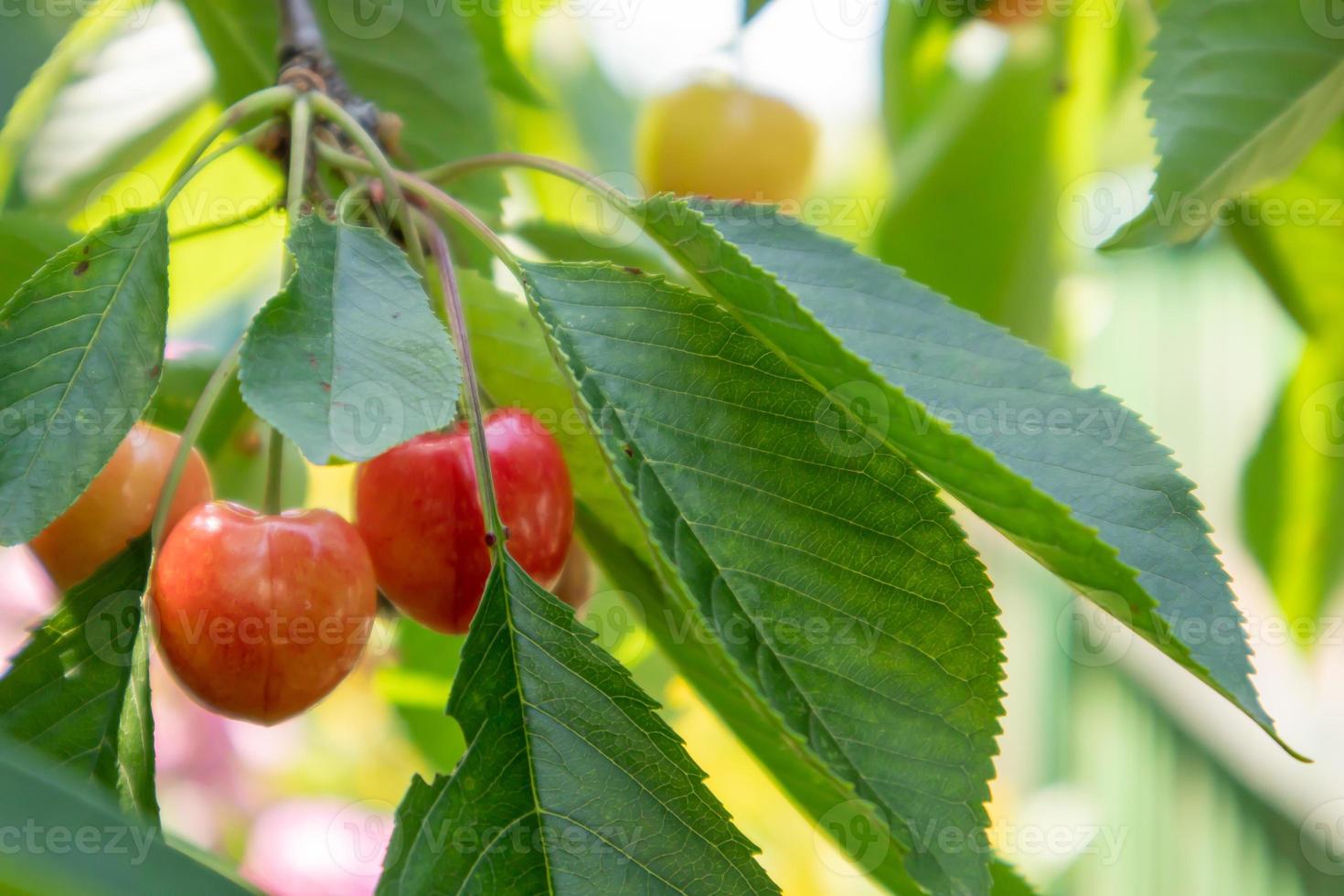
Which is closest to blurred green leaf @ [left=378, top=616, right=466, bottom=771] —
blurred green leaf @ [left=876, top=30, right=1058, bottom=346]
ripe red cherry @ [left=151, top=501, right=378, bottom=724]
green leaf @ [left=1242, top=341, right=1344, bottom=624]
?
ripe red cherry @ [left=151, top=501, right=378, bottom=724]

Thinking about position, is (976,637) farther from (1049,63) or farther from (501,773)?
(1049,63)

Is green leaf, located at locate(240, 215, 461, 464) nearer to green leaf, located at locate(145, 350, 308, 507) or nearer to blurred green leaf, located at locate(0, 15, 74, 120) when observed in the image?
green leaf, located at locate(145, 350, 308, 507)

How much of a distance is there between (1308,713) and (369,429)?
3098 mm

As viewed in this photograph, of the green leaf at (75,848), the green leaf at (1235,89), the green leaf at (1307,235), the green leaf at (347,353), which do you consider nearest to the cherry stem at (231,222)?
the green leaf at (347,353)

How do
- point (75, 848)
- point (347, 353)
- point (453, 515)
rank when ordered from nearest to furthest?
1. point (75, 848)
2. point (347, 353)
3. point (453, 515)

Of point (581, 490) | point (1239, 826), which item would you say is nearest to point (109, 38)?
point (581, 490)

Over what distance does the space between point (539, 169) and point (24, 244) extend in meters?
0.35

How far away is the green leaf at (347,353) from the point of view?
18.2 inches

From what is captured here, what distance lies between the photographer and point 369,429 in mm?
454

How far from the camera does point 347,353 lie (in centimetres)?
50

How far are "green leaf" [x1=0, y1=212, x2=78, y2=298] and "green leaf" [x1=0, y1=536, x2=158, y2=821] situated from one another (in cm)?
28

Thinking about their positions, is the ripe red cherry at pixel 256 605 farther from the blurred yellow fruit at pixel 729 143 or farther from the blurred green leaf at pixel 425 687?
the blurred yellow fruit at pixel 729 143

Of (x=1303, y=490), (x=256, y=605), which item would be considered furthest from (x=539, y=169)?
(x=1303, y=490)

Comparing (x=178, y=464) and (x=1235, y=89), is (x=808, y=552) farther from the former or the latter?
(x=1235, y=89)
